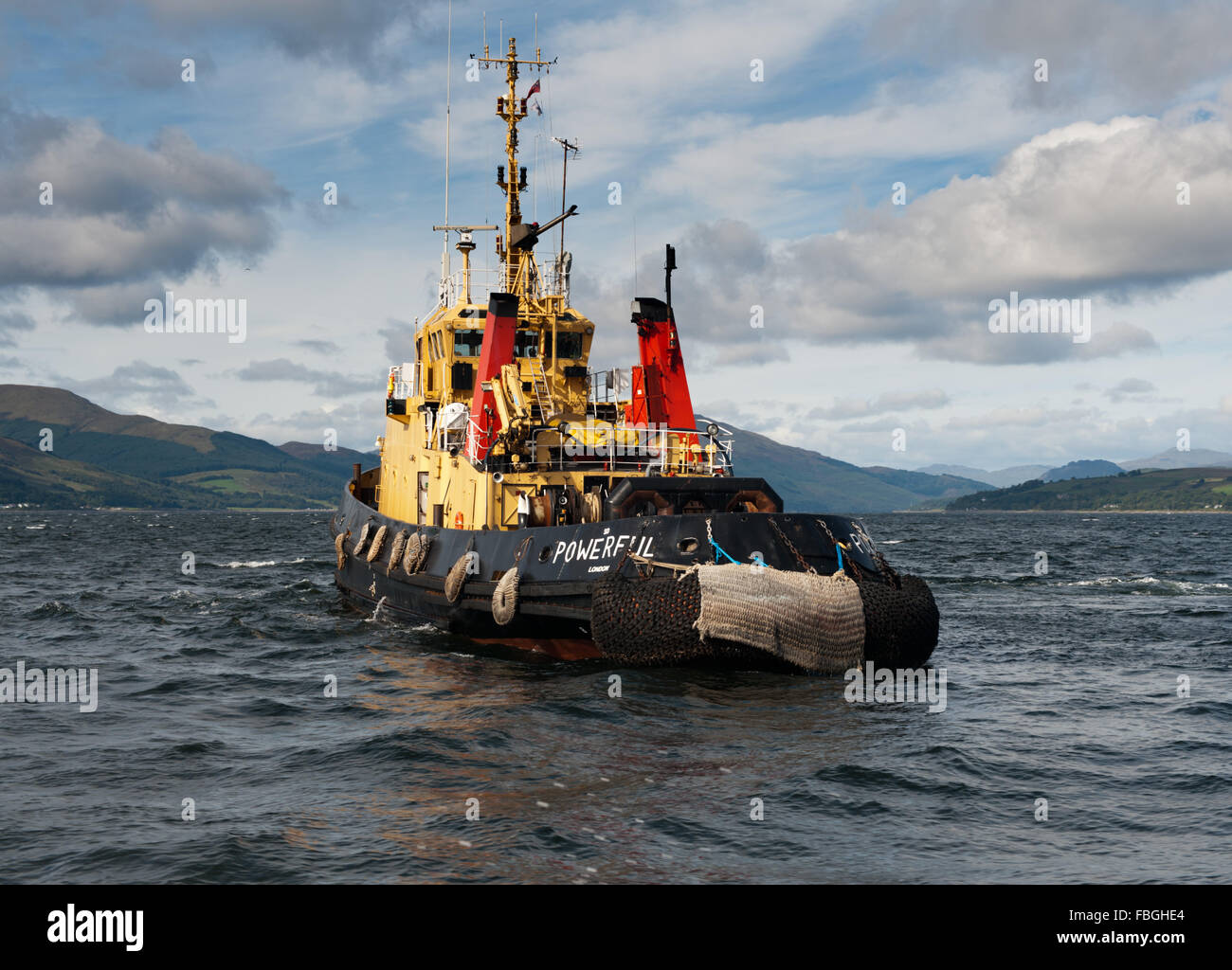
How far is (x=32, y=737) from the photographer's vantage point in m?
14.5

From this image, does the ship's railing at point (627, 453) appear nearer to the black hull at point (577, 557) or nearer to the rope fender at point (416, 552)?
the black hull at point (577, 557)

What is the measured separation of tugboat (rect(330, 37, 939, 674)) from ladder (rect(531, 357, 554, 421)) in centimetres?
9

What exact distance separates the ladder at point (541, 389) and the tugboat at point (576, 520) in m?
0.09

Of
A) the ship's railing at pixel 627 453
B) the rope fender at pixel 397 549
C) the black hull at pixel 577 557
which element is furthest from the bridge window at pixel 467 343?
the black hull at pixel 577 557

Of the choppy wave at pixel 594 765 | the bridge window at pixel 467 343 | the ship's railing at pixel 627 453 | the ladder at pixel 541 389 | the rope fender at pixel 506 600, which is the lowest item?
the choppy wave at pixel 594 765

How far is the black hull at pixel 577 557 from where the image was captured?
17297mm

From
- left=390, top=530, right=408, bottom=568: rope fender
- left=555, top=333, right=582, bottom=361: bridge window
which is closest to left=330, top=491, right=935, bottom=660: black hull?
left=390, top=530, right=408, bottom=568: rope fender

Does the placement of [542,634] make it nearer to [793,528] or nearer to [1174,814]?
[793,528]

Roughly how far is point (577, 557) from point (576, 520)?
270cm

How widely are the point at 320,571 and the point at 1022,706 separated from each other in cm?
3295

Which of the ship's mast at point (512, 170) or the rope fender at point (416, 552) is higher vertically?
the ship's mast at point (512, 170)

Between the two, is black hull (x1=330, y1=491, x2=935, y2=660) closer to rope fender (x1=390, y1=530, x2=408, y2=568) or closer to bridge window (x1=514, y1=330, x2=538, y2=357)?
rope fender (x1=390, y1=530, x2=408, y2=568)

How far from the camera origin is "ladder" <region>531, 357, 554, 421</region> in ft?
77.9

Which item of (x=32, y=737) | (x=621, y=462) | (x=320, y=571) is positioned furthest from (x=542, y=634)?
(x=320, y=571)
